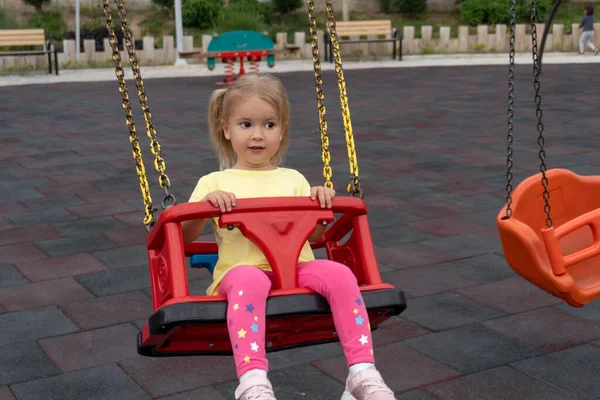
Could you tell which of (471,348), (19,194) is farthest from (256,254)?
(19,194)

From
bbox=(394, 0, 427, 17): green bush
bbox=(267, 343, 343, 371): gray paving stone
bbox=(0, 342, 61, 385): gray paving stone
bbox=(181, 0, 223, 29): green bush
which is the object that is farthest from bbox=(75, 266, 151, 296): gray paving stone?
bbox=(394, 0, 427, 17): green bush

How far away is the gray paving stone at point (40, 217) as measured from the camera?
236 inches

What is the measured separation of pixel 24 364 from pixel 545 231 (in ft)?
6.76

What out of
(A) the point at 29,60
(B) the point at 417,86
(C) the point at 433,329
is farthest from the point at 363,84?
(C) the point at 433,329

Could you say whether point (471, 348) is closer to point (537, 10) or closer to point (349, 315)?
point (349, 315)

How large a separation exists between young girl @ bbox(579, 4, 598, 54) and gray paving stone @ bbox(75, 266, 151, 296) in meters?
16.9

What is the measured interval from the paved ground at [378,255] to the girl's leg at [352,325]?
22.0 inches

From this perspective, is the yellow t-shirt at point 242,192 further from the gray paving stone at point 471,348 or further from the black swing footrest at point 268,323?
the gray paving stone at point 471,348

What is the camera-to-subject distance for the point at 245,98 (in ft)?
9.95

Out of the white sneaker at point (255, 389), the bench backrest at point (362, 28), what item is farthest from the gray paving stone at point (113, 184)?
the bench backrest at point (362, 28)

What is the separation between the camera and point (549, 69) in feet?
54.9

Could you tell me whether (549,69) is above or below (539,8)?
below

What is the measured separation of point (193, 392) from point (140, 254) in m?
2.04

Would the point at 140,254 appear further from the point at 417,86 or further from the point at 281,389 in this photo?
the point at 417,86
